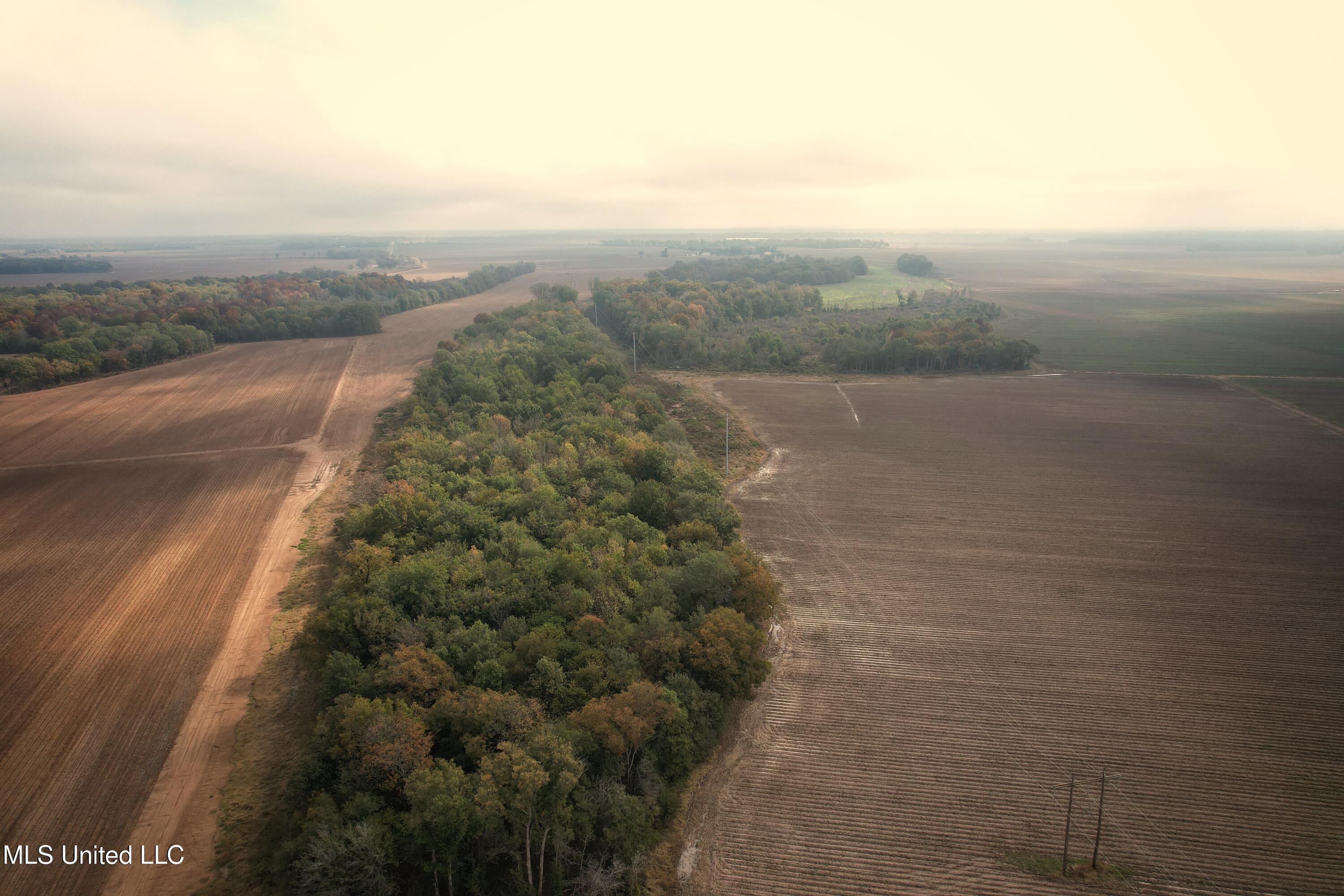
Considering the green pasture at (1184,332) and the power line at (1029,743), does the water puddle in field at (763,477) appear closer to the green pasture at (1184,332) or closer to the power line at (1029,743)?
the power line at (1029,743)

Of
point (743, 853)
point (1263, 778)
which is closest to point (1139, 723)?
point (1263, 778)

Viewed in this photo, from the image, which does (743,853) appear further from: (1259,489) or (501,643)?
(1259,489)

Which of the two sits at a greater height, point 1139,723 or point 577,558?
point 577,558

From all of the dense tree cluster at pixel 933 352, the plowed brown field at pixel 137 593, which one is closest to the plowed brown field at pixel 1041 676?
the plowed brown field at pixel 137 593

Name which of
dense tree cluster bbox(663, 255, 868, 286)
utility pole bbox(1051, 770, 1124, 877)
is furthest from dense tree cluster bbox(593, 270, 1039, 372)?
utility pole bbox(1051, 770, 1124, 877)

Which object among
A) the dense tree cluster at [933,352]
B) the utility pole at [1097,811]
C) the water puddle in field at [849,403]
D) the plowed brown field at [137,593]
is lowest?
the utility pole at [1097,811]

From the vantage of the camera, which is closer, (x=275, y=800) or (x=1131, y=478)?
(x=275, y=800)
